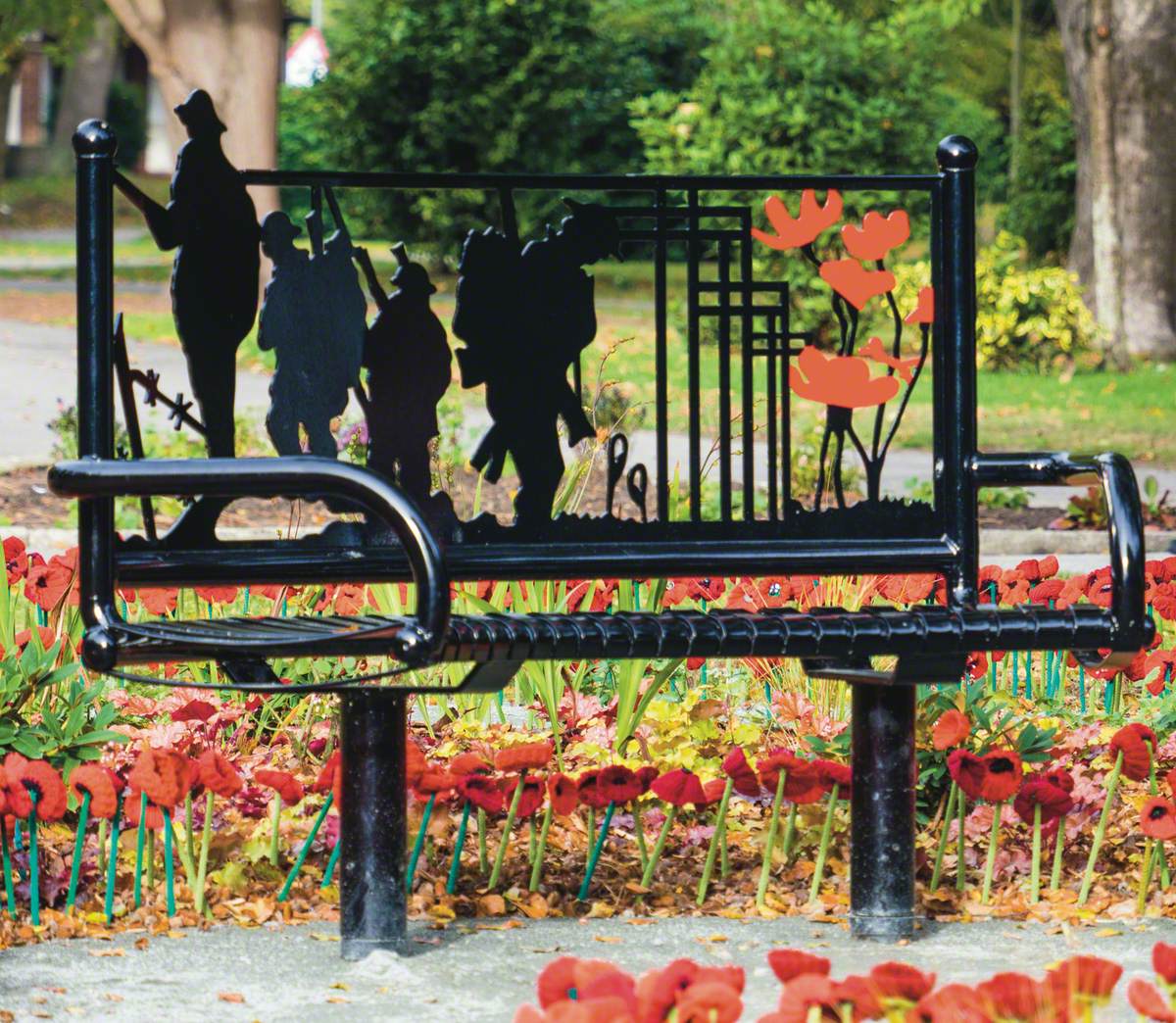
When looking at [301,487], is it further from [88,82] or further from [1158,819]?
[88,82]

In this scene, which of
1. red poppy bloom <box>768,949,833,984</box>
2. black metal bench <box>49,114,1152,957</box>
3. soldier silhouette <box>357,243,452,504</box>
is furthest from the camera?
soldier silhouette <box>357,243,452,504</box>

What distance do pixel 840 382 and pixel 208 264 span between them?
3.70 feet

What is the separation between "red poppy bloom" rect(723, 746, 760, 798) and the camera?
125 inches

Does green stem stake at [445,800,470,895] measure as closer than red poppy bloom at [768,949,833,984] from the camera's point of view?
No

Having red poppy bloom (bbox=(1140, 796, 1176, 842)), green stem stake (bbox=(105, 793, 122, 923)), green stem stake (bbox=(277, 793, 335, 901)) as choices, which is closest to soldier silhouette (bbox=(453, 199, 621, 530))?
green stem stake (bbox=(277, 793, 335, 901))

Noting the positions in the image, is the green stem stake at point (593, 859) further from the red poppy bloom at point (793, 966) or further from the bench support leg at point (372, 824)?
the red poppy bloom at point (793, 966)

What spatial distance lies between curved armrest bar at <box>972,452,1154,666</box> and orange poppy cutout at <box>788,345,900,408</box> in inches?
12.5

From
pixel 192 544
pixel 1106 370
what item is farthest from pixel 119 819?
pixel 1106 370

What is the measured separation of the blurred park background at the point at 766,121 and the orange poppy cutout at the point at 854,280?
8.56 m

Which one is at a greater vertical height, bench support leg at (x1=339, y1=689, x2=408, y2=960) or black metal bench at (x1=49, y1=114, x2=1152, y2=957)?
black metal bench at (x1=49, y1=114, x2=1152, y2=957)

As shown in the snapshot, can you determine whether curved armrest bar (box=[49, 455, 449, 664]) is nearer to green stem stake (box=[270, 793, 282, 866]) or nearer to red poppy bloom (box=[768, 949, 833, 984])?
green stem stake (box=[270, 793, 282, 866])

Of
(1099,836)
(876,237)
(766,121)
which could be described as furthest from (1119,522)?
(766,121)

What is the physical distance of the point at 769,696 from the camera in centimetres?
452

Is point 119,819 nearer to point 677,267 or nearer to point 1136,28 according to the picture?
point 1136,28
